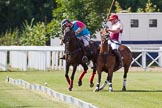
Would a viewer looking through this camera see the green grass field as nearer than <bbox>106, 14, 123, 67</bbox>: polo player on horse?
Yes

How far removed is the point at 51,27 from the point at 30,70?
10890 mm

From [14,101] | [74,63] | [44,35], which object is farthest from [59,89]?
[44,35]

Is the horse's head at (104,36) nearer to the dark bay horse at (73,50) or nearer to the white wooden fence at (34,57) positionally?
the dark bay horse at (73,50)

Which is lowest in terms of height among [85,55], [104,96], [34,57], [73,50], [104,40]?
[34,57]

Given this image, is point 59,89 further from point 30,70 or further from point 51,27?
point 51,27

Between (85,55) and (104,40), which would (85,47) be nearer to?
(85,55)

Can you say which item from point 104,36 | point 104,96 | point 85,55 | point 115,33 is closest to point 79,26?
point 85,55

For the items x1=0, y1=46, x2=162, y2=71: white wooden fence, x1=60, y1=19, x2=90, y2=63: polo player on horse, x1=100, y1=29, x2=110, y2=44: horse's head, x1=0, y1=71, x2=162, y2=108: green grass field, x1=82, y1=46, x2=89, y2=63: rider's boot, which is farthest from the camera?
x1=0, y1=46, x2=162, y2=71: white wooden fence

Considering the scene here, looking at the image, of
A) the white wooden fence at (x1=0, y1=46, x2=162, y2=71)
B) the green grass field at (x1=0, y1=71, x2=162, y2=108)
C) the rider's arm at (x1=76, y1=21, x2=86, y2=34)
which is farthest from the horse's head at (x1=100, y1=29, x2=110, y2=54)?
the white wooden fence at (x1=0, y1=46, x2=162, y2=71)

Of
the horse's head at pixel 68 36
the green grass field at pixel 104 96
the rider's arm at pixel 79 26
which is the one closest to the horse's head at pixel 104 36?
the horse's head at pixel 68 36

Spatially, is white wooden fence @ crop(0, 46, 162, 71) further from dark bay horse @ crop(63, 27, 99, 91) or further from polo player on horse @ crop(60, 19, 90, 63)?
dark bay horse @ crop(63, 27, 99, 91)

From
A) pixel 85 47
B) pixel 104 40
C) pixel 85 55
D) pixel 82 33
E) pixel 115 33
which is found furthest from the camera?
pixel 82 33

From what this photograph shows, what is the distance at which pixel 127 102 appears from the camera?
57.9ft

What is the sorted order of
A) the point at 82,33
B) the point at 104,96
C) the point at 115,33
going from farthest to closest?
the point at 82,33, the point at 115,33, the point at 104,96
